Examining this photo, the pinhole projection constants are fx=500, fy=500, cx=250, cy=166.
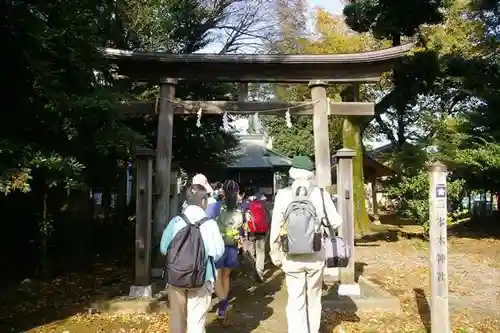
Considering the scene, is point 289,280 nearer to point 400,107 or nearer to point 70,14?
point 70,14

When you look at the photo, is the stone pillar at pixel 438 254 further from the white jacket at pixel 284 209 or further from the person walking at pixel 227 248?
the person walking at pixel 227 248

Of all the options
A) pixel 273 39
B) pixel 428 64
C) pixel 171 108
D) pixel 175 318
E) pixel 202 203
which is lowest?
pixel 175 318

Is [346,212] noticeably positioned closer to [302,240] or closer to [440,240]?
[440,240]

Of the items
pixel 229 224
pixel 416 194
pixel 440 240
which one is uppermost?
pixel 416 194

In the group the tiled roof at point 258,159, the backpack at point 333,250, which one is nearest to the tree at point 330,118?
the tiled roof at point 258,159

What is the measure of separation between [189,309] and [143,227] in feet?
10.5

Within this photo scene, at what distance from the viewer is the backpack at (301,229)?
16.4ft

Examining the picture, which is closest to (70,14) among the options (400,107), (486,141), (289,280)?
(289,280)

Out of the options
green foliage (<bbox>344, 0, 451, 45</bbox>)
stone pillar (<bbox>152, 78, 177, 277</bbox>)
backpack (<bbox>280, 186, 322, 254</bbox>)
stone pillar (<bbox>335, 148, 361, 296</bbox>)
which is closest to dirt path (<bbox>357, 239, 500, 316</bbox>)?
stone pillar (<bbox>335, 148, 361, 296</bbox>)

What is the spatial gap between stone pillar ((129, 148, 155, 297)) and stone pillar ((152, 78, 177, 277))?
1430 mm

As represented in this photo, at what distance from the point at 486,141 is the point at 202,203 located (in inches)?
575

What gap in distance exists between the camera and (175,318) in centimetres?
488

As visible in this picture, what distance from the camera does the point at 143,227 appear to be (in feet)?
25.8

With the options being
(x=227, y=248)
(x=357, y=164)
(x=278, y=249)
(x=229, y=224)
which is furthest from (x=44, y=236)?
(x=357, y=164)
